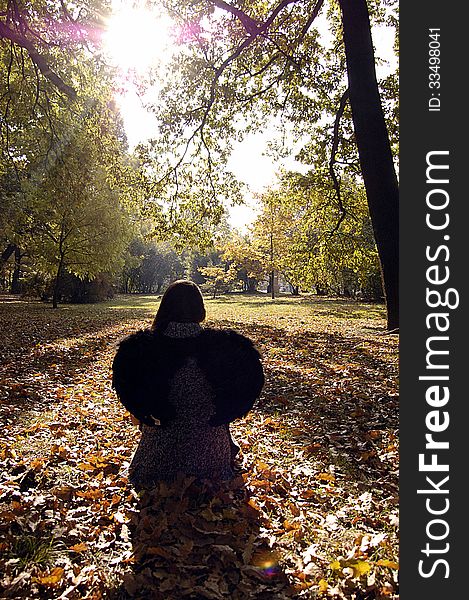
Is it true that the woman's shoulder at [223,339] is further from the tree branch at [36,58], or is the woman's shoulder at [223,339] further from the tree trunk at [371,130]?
the tree branch at [36,58]

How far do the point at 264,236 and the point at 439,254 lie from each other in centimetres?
3085

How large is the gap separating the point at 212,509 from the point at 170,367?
3.97 ft

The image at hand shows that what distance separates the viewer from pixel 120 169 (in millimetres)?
14258

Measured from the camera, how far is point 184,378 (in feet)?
11.3

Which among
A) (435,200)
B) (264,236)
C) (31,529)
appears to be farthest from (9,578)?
(264,236)

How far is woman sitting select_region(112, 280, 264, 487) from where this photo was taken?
3382mm

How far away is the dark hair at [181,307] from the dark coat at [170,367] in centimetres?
13

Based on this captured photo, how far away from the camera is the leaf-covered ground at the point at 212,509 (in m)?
2.59

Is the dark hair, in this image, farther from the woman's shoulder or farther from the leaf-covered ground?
the leaf-covered ground

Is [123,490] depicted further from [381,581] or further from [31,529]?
[381,581]

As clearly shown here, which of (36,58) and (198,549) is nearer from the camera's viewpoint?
(198,549)

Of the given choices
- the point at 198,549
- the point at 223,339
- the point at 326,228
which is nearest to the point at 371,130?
the point at 223,339

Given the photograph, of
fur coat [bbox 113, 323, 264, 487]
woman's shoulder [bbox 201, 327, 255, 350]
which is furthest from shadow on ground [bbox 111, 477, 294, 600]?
woman's shoulder [bbox 201, 327, 255, 350]

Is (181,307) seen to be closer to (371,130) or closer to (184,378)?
(184,378)
